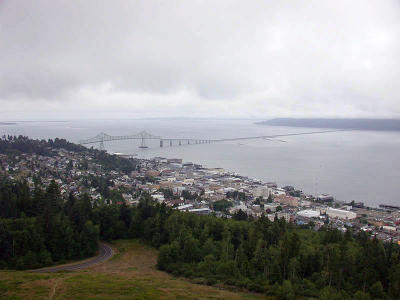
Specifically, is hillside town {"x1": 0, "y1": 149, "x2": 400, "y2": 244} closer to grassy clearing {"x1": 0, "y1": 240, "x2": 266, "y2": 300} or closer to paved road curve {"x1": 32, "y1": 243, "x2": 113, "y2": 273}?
paved road curve {"x1": 32, "y1": 243, "x2": 113, "y2": 273}

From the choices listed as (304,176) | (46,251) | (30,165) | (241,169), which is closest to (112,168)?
(30,165)

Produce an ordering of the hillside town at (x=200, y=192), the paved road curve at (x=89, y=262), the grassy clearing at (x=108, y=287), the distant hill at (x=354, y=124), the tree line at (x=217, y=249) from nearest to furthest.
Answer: the grassy clearing at (x=108, y=287)
the tree line at (x=217, y=249)
the paved road curve at (x=89, y=262)
the hillside town at (x=200, y=192)
the distant hill at (x=354, y=124)

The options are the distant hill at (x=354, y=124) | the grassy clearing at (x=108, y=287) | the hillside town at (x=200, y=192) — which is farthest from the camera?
the distant hill at (x=354, y=124)

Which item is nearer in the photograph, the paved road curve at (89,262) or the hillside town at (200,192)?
the paved road curve at (89,262)

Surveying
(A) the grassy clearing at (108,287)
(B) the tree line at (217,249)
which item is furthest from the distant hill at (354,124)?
(A) the grassy clearing at (108,287)

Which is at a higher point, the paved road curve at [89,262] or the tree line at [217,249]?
the tree line at [217,249]

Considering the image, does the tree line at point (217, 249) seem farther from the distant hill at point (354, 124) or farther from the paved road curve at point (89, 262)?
the distant hill at point (354, 124)

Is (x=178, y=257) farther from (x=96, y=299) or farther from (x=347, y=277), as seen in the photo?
(x=347, y=277)

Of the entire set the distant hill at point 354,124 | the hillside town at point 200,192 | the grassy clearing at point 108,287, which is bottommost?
the hillside town at point 200,192
